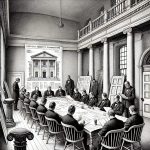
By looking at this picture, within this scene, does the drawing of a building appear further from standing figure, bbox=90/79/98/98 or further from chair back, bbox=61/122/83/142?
chair back, bbox=61/122/83/142

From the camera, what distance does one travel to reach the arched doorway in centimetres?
846

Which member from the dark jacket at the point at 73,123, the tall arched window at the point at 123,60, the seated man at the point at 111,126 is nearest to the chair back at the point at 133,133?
the seated man at the point at 111,126

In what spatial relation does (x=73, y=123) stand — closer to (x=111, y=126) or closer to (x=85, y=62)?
(x=111, y=126)

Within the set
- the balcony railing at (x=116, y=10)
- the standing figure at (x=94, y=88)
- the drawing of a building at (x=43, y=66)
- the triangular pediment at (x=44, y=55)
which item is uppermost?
the balcony railing at (x=116, y=10)

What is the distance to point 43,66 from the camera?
47.3 ft

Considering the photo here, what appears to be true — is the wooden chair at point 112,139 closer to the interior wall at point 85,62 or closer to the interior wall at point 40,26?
the interior wall at point 85,62

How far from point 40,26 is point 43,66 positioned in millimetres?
3361

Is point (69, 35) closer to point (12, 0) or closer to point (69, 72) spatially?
point (69, 72)

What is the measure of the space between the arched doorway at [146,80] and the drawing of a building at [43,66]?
7729 millimetres

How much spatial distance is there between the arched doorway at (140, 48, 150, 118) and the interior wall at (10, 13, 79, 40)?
27.5ft

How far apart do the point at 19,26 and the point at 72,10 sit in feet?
14.4

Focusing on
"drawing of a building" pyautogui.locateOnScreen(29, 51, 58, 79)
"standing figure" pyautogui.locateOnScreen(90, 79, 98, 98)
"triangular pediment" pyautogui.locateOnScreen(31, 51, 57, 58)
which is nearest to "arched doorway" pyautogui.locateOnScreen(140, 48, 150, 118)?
"standing figure" pyautogui.locateOnScreen(90, 79, 98, 98)

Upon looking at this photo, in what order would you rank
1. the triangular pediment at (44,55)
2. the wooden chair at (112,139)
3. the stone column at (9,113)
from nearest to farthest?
the wooden chair at (112,139) → the stone column at (9,113) → the triangular pediment at (44,55)

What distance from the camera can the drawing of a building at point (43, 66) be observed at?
1400 centimetres
